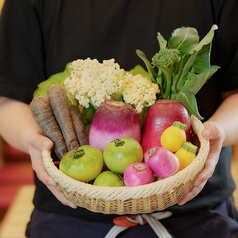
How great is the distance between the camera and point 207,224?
91 centimetres

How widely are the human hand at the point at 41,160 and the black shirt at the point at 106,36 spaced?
7.4 inches

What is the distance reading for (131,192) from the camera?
62cm

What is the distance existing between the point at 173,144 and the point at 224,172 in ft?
1.08

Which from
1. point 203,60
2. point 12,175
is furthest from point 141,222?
point 12,175

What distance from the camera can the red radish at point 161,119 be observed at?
2.43 ft

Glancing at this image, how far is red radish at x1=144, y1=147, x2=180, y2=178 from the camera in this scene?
0.65 meters

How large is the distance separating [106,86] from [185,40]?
18cm

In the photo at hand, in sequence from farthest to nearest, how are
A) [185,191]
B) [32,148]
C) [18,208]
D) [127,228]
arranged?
[18,208], [127,228], [32,148], [185,191]

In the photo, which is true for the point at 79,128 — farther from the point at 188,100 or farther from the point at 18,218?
the point at 18,218

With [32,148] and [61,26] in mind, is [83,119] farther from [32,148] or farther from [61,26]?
[61,26]

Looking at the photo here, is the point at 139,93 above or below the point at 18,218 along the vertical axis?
above

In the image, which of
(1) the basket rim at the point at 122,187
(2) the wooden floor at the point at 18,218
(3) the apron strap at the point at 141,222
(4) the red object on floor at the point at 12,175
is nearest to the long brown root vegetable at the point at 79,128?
(1) the basket rim at the point at 122,187

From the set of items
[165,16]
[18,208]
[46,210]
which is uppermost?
[165,16]

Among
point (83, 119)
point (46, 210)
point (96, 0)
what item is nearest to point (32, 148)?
point (83, 119)
